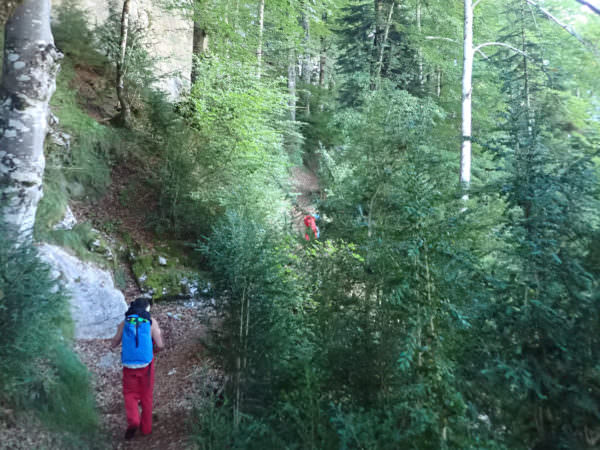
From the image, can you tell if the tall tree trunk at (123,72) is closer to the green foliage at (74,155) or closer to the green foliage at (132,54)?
the green foliage at (132,54)

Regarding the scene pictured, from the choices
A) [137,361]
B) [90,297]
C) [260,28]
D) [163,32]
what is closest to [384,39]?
[260,28]

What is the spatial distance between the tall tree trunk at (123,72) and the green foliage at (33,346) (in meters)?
8.03

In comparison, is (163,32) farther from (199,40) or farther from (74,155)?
(74,155)

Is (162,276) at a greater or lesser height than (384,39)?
lesser

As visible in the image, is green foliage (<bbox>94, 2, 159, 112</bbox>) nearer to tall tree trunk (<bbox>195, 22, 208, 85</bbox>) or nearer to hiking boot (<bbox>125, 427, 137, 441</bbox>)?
tall tree trunk (<bbox>195, 22, 208, 85</bbox>)

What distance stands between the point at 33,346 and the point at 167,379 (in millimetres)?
3141

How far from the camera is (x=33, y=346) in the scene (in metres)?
3.50

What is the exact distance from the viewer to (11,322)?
11.0 ft

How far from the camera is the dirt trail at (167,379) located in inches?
180

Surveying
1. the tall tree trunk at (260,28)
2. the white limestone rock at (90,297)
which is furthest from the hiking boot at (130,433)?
the tall tree trunk at (260,28)

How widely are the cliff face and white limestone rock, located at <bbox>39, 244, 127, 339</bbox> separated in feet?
21.2

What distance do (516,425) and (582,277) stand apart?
100cm

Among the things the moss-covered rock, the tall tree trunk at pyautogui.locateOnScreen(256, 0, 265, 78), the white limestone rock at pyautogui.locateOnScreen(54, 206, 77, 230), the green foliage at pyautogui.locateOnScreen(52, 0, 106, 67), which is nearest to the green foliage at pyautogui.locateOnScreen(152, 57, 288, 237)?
the moss-covered rock

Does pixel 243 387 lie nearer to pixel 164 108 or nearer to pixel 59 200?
pixel 59 200
